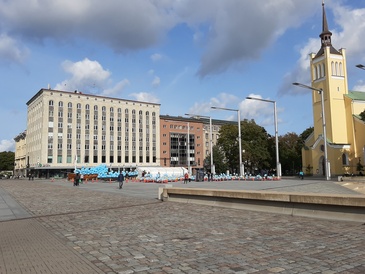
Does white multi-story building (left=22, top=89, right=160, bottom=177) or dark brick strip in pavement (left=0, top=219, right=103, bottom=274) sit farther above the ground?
Answer: white multi-story building (left=22, top=89, right=160, bottom=177)

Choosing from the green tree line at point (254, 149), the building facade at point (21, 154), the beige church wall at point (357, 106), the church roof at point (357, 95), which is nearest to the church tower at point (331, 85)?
the church roof at point (357, 95)

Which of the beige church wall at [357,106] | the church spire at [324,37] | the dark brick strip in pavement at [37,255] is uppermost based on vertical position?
the church spire at [324,37]

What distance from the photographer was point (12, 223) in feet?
39.2

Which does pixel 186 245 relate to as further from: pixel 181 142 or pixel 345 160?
pixel 181 142

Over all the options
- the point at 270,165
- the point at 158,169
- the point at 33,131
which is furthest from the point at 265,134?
the point at 33,131

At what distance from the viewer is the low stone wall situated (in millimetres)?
9508

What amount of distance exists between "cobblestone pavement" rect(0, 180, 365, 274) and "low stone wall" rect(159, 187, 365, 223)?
40cm

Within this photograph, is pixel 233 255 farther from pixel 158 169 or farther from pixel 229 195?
pixel 158 169

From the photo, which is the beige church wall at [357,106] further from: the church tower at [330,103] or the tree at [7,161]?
the tree at [7,161]

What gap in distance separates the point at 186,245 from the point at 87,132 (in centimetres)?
9117

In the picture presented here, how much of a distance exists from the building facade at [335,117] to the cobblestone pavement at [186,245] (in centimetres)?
5675

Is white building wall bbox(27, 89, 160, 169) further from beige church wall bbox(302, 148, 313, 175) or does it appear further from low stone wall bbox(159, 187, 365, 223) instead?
low stone wall bbox(159, 187, 365, 223)

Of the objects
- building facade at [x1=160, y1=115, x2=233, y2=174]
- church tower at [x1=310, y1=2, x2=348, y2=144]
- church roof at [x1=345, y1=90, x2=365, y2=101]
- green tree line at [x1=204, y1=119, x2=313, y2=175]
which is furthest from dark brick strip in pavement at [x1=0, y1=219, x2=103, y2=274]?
building facade at [x1=160, y1=115, x2=233, y2=174]

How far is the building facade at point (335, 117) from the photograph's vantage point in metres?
61.9
